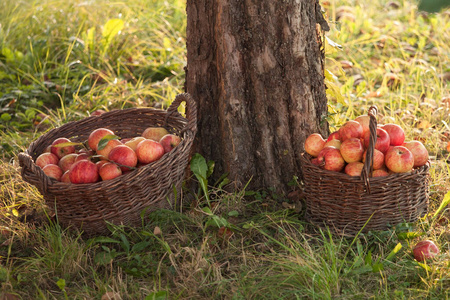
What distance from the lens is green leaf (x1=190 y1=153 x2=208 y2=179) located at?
8.76ft

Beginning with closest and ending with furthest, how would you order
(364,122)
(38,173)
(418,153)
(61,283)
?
(61,283) → (38,173) → (418,153) → (364,122)

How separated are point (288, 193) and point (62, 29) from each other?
3.05 m

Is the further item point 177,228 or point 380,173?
point 177,228

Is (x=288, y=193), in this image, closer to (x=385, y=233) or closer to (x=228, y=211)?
(x=228, y=211)

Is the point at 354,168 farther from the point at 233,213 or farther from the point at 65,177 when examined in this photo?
the point at 65,177

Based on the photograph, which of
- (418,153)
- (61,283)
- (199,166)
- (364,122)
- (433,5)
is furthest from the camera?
(199,166)

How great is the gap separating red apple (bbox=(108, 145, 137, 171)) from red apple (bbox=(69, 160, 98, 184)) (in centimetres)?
11

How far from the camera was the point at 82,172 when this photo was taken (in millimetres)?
2307

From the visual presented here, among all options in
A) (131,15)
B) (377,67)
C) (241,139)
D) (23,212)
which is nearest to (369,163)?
(241,139)

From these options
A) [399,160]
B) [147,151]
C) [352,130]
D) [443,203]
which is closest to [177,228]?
[147,151]

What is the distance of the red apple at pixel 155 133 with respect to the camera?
2686 millimetres

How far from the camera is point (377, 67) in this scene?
462cm

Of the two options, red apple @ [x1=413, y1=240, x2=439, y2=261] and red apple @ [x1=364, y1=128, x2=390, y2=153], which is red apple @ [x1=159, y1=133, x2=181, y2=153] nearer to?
red apple @ [x1=364, y1=128, x2=390, y2=153]

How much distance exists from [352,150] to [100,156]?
1205 mm
